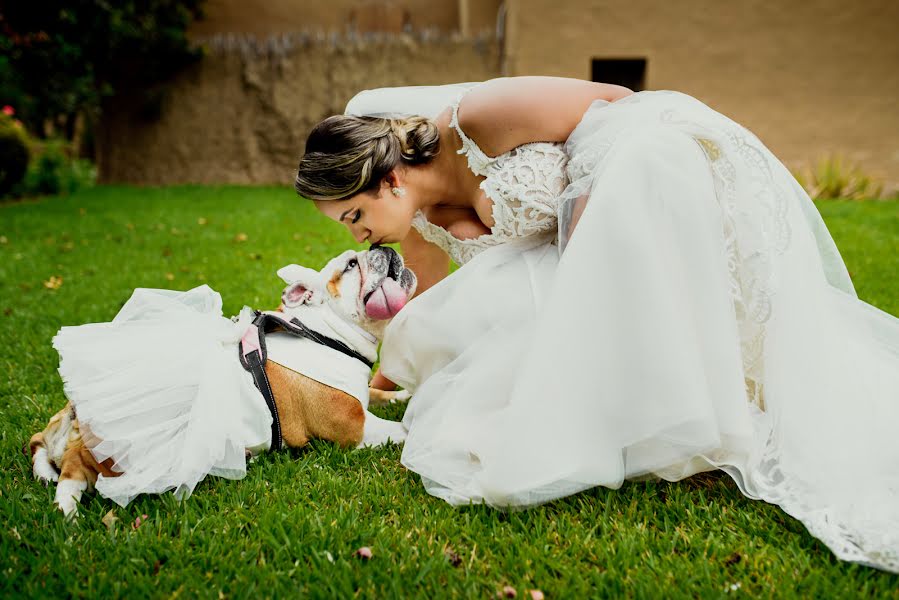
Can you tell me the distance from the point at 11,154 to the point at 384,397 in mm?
Result: 8786

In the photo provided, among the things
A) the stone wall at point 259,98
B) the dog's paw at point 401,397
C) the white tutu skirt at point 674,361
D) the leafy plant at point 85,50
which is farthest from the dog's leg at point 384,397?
the leafy plant at point 85,50

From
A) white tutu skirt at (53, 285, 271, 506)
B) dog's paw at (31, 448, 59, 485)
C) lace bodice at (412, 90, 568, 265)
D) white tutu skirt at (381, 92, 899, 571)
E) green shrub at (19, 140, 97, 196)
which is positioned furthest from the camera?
green shrub at (19, 140, 97, 196)

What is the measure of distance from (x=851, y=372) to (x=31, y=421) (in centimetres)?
293

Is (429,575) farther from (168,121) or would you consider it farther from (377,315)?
(168,121)

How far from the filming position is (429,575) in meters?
1.77

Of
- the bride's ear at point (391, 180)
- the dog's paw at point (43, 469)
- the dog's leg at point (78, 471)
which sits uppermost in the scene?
the bride's ear at point (391, 180)

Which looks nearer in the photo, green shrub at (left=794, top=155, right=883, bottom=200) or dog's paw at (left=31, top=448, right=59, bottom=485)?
dog's paw at (left=31, top=448, right=59, bottom=485)

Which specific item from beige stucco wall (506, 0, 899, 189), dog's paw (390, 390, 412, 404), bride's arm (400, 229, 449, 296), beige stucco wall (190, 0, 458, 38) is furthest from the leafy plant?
dog's paw (390, 390, 412, 404)

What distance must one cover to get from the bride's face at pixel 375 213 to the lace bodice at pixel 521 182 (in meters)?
0.31

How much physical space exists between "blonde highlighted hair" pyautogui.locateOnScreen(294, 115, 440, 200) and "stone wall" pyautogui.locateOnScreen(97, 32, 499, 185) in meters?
8.76

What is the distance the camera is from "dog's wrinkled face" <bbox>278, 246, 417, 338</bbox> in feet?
7.97

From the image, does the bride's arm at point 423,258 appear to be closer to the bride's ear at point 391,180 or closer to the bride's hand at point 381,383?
the bride's hand at point 381,383

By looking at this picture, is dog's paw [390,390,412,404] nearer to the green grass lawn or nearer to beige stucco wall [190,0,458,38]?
the green grass lawn

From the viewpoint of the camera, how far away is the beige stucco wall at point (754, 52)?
999 cm
